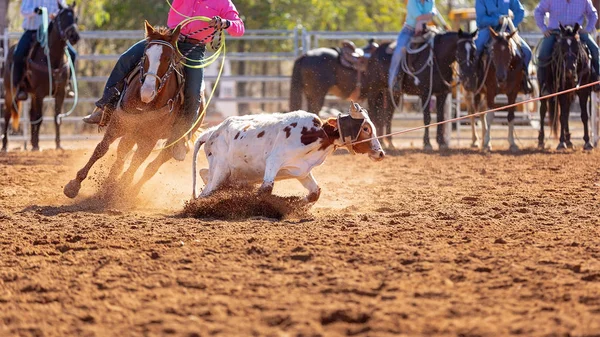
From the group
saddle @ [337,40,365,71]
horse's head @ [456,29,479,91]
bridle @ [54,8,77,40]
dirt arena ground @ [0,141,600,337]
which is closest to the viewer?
dirt arena ground @ [0,141,600,337]

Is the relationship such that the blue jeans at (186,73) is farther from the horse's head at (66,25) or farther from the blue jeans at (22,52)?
the blue jeans at (22,52)

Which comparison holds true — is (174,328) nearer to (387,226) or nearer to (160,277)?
(160,277)

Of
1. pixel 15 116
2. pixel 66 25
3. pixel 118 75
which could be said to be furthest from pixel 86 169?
pixel 15 116

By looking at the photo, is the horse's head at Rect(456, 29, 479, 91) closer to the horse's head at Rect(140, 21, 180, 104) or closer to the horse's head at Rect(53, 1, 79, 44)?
the horse's head at Rect(53, 1, 79, 44)

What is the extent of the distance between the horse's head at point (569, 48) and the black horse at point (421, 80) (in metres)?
1.69

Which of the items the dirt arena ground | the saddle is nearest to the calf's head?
the dirt arena ground

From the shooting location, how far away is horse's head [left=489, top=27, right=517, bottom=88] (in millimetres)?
14383

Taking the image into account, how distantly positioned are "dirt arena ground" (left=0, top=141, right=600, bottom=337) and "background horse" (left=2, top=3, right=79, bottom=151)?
207 inches

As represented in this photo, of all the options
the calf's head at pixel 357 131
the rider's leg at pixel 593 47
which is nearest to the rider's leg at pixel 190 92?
the calf's head at pixel 357 131

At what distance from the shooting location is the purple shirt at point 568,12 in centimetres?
1462

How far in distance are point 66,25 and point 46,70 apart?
93 cm

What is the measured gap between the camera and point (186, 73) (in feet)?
27.7

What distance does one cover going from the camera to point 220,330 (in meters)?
3.83

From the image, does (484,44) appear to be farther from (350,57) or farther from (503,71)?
(350,57)
